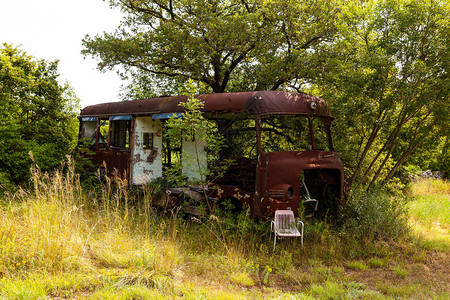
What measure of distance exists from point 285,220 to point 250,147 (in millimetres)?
3407

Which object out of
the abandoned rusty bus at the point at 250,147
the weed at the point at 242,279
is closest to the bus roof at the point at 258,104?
the abandoned rusty bus at the point at 250,147

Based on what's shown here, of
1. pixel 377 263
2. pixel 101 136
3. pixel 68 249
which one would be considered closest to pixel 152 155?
pixel 101 136

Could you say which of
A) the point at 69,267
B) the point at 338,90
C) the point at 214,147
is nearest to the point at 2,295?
the point at 69,267

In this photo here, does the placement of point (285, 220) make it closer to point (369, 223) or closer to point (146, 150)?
point (369, 223)

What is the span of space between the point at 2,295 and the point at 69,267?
834 millimetres

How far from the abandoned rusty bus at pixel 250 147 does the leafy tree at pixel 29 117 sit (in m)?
1.73

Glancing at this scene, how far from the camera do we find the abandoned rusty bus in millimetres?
6602

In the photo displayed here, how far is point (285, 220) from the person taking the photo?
6297 millimetres

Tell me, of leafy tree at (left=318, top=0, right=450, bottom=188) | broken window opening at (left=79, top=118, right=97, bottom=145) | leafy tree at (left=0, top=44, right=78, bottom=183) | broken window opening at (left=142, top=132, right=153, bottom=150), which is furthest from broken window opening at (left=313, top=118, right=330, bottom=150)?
leafy tree at (left=0, top=44, right=78, bottom=183)

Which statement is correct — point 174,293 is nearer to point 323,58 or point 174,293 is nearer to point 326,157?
point 326,157

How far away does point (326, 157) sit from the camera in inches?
282

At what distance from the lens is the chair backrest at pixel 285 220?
242 inches

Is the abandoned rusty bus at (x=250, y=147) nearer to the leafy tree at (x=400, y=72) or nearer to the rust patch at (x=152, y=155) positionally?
the rust patch at (x=152, y=155)

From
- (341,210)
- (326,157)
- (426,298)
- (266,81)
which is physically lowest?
(426,298)
